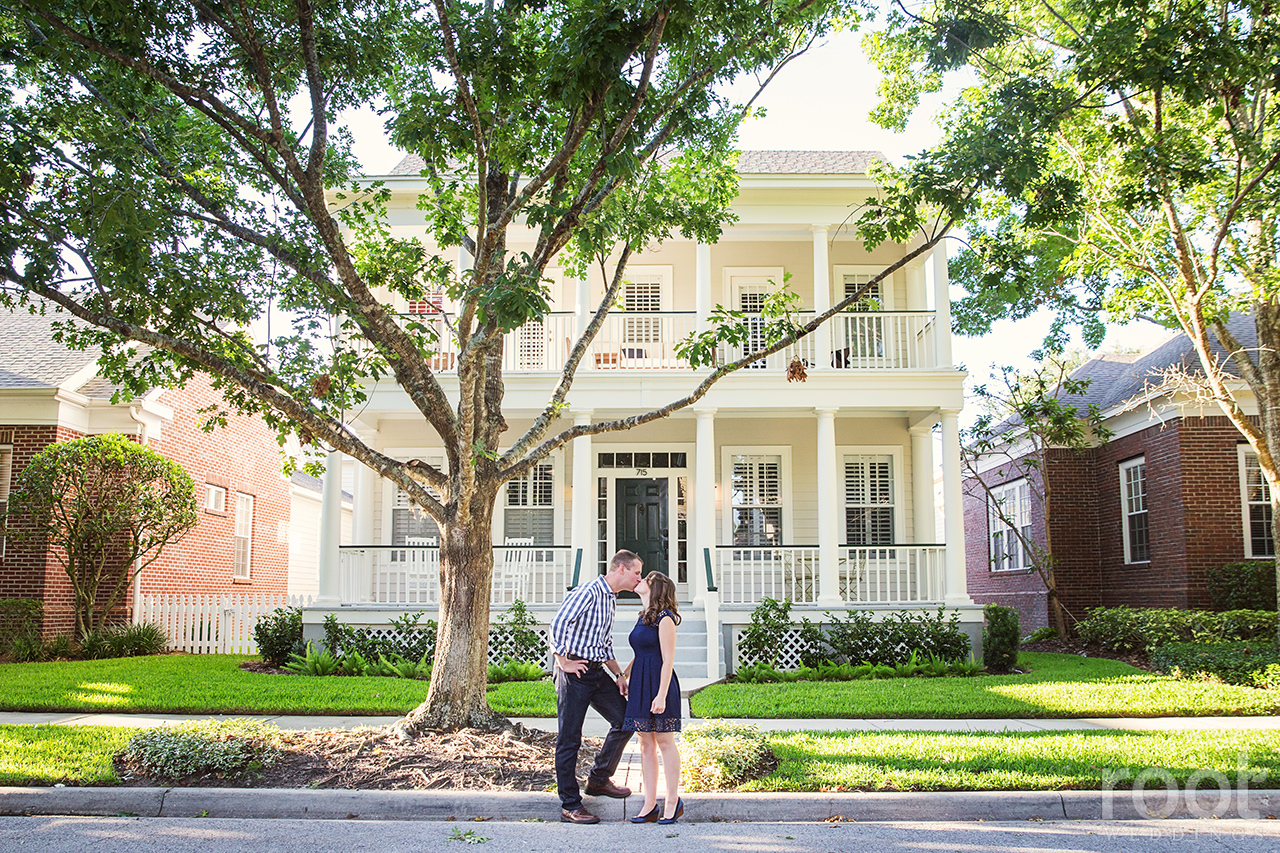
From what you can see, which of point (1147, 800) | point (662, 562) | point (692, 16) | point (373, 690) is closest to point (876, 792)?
point (1147, 800)

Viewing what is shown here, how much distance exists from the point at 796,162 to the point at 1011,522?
8.35 meters

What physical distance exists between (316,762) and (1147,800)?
550cm

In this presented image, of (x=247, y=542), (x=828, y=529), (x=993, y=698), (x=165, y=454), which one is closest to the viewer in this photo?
(x=993, y=698)

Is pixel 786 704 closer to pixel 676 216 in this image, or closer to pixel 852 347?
pixel 676 216

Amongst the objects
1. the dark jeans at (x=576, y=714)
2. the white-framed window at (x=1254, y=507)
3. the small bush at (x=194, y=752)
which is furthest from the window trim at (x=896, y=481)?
the small bush at (x=194, y=752)

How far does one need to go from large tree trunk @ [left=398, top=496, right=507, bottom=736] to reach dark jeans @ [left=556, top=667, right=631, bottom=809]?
5.84ft

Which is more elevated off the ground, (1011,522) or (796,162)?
(796,162)

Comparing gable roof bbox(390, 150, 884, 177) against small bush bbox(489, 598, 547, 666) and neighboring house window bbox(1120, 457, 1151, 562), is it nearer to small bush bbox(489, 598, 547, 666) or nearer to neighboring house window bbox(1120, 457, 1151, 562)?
neighboring house window bbox(1120, 457, 1151, 562)

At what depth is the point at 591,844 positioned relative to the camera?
5.33 metres

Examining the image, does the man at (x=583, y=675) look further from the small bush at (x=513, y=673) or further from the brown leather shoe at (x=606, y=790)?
the small bush at (x=513, y=673)

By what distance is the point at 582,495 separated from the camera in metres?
14.1

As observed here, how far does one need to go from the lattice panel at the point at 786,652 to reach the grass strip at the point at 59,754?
7.68m

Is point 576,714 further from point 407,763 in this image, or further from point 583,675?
point 407,763

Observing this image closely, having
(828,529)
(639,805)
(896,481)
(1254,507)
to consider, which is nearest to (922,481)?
(896,481)
